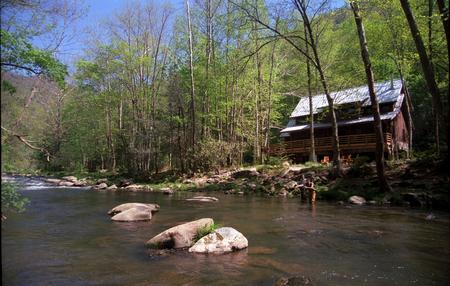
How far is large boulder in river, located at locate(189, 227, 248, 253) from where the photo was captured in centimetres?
848

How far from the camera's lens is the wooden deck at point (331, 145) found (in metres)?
30.4

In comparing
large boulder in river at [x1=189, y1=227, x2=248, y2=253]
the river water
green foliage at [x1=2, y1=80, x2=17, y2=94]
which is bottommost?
the river water

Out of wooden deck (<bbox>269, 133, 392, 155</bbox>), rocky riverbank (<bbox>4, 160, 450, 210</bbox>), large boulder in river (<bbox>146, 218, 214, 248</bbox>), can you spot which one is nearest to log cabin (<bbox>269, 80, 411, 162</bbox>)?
wooden deck (<bbox>269, 133, 392, 155</bbox>)

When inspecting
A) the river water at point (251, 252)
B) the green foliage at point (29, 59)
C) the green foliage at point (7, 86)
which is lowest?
the river water at point (251, 252)

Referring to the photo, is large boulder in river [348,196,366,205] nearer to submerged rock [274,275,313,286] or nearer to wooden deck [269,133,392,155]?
submerged rock [274,275,313,286]

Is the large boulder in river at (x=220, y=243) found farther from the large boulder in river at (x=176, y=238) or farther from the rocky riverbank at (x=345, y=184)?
the rocky riverbank at (x=345, y=184)

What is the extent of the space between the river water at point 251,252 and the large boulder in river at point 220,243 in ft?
0.88

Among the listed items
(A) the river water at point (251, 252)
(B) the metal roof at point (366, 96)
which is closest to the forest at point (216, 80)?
(B) the metal roof at point (366, 96)

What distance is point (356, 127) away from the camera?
33.3 m

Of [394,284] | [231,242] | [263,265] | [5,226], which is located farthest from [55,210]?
[394,284]

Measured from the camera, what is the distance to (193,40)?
3622 cm

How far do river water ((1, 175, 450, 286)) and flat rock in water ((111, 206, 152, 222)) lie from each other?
401mm

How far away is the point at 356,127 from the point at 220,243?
27.4 metres

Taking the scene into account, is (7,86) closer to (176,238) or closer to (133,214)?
(176,238)
